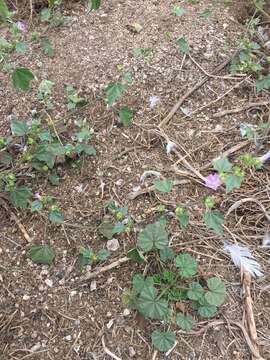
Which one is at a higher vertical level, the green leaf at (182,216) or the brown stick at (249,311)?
the green leaf at (182,216)

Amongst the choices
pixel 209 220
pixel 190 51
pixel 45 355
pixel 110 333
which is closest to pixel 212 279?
pixel 209 220

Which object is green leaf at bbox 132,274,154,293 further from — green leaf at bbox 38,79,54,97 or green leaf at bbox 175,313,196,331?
green leaf at bbox 38,79,54,97

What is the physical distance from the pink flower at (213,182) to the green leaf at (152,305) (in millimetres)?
435

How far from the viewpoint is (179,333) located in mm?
1594

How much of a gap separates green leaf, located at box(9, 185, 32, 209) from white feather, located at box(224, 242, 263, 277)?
683mm

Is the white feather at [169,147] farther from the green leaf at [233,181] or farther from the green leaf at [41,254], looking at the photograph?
the green leaf at [41,254]

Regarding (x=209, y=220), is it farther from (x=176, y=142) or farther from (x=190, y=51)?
(x=190, y=51)

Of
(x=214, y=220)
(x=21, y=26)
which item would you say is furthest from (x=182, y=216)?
(x=21, y=26)

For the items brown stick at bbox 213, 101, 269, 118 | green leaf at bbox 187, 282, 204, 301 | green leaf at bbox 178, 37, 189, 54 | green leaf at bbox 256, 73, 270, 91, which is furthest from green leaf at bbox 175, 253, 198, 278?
green leaf at bbox 178, 37, 189, 54

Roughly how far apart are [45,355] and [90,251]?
1.11 ft

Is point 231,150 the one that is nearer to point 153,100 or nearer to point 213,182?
point 213,182

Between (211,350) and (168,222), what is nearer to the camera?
(211,350)

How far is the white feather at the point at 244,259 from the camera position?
5.57 feet

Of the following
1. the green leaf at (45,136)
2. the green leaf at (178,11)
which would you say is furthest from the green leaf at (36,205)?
the green leaf at (178,11)
